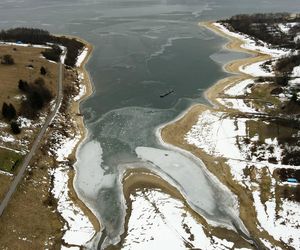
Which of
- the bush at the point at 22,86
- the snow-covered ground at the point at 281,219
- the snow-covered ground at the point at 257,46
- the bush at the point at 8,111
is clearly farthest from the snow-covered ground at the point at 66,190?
the snow-covered ground at the point at 257,46

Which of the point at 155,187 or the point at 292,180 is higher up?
the point at 292,180

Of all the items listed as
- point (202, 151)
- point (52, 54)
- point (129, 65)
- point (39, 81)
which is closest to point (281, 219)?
point (202, 151)

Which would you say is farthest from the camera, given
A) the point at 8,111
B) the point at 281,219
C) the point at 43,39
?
the point at 43,39

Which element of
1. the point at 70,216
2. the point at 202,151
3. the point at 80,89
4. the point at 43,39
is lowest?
the point at 70,216

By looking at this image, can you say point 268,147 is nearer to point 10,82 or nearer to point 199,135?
point 199,135

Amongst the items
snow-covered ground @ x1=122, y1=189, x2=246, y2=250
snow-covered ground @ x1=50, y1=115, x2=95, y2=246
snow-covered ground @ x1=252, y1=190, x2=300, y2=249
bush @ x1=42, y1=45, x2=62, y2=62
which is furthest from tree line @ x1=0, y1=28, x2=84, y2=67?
snow-covered ground @ x1=252, y1=190, x2=300, y2=249

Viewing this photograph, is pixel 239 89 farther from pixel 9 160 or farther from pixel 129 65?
pixel 9 160

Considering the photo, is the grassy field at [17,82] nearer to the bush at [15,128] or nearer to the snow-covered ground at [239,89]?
the bush at [15,128]

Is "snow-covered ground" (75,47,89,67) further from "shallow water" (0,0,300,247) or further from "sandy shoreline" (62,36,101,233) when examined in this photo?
"shallow water" (0,0,300,247)
